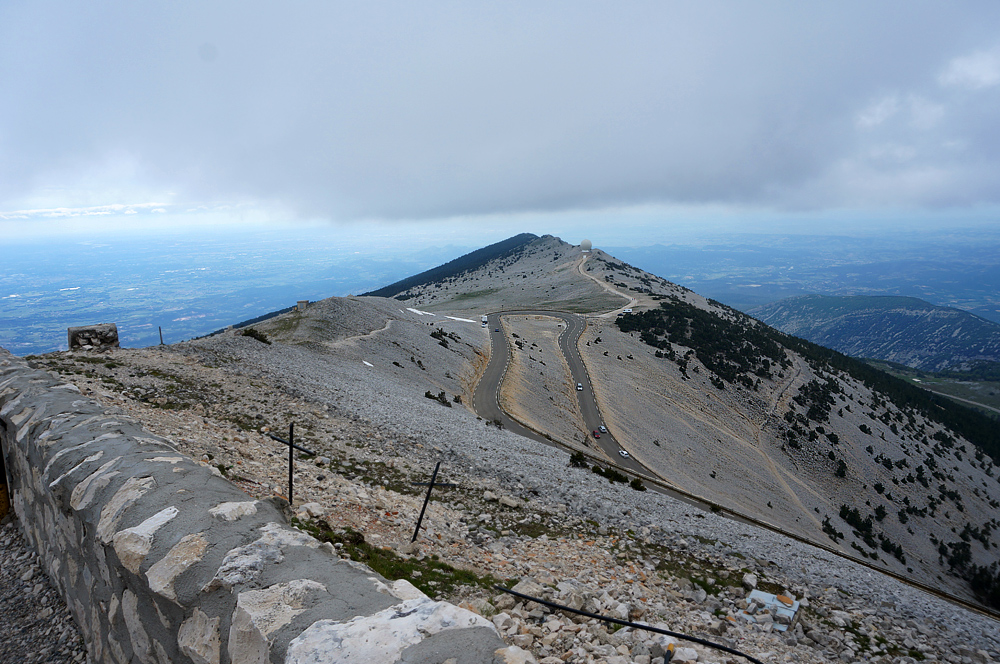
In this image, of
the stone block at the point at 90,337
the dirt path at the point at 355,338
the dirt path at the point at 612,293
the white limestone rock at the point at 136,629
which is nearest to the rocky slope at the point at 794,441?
the dirt path at the point at 612,293

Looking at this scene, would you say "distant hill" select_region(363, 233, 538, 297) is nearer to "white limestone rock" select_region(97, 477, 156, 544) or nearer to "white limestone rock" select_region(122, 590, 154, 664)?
"white limestone rock" select_region(97, 477, 156, 544)

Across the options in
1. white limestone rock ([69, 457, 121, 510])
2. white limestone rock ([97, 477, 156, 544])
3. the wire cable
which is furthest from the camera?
the wire cable

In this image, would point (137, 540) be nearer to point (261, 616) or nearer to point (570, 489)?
point (261, 616)

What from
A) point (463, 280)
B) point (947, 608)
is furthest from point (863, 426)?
point (463, 280)

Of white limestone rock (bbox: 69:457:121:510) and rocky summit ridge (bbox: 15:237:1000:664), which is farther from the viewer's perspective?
rocky summit ridge (bbox: 15:237:1000:664)

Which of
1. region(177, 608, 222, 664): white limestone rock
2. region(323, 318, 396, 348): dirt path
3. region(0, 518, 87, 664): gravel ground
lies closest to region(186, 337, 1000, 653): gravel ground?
region(323, 318, 396, 348): dirt path

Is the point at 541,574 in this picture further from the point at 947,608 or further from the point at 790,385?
the point at 790,385
